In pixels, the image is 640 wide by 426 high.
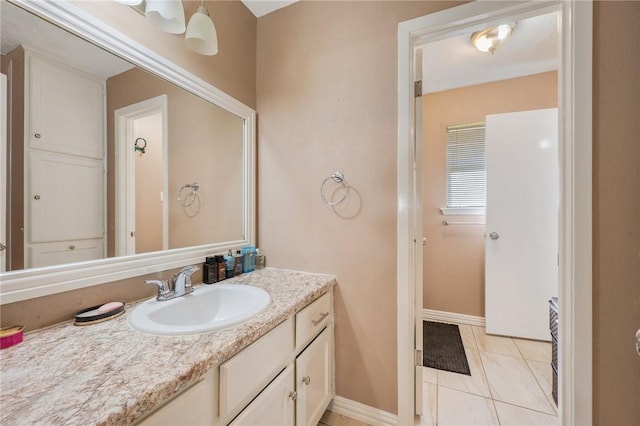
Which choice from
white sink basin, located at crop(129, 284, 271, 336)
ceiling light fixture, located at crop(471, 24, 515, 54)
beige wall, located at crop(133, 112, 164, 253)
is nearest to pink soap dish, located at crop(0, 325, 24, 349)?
white sink basin, located at crop(129, 284, 271, 336)

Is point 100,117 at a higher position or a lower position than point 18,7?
lower

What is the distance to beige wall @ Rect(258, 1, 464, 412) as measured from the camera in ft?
4.26

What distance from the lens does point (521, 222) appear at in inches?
84.0

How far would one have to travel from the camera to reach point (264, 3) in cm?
154

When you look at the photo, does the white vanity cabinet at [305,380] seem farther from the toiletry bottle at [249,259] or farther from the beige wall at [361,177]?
the toiletry bottle at [249,259]

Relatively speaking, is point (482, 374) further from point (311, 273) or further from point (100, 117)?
point (100, 117)

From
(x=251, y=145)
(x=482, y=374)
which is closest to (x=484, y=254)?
(x=482, y=374)

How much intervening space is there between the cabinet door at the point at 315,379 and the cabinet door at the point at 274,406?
0.06 metres

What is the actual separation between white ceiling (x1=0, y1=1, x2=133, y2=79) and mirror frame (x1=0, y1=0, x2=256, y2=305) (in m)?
0.02

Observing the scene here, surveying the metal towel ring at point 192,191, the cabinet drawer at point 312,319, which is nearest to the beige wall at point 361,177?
the cabinet drawer at point 312,319

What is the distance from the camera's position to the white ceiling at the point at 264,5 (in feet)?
5.02

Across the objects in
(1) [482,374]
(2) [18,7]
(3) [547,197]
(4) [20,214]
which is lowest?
(1) [482,374]

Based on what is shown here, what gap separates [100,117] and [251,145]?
0.77 metres

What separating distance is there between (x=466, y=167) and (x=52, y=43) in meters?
2.88
